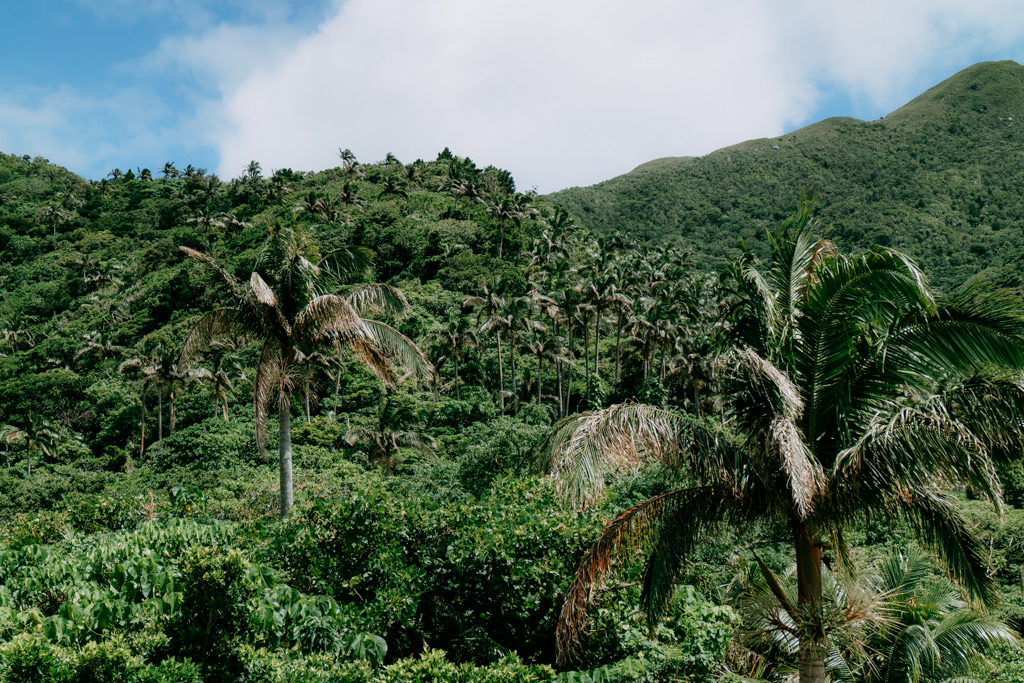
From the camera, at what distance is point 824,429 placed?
6977 mm

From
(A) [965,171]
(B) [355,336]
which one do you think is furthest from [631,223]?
(B) [355,336]

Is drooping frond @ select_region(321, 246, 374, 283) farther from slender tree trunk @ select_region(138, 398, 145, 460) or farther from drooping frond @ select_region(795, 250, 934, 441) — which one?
slender tree trunk @ select_region(138, 398, 145, 460)

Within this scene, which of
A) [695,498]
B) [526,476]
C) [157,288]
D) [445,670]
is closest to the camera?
[445,670]

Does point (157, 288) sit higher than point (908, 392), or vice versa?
point (157, 288)

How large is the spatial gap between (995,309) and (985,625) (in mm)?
6363

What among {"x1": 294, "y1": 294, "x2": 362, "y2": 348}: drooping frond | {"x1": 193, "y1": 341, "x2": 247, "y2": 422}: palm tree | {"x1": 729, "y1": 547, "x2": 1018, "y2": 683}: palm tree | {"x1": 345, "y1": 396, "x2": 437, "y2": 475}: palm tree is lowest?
{"x1": 729, "y1": 547, "x2": 1018, "y2": 683}: palm tree

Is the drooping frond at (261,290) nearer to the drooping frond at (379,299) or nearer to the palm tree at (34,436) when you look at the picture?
the drooping frond at (379,299)

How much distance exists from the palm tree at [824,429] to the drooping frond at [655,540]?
0.05 feet

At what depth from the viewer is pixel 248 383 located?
4953 centimetres

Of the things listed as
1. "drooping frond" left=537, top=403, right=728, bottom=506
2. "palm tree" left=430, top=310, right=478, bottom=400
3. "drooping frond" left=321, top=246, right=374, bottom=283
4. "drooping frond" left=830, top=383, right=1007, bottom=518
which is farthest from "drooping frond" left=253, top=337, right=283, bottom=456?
"palm tree" left=430, top=310, right=478, bottom=400

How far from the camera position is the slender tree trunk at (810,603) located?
6.61m

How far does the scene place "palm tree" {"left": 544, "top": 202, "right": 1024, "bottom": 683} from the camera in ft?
20.1

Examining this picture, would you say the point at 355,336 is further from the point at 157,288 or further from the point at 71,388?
the point at 157,288

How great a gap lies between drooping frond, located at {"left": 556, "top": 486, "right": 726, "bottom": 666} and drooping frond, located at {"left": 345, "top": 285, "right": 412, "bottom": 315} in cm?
791
